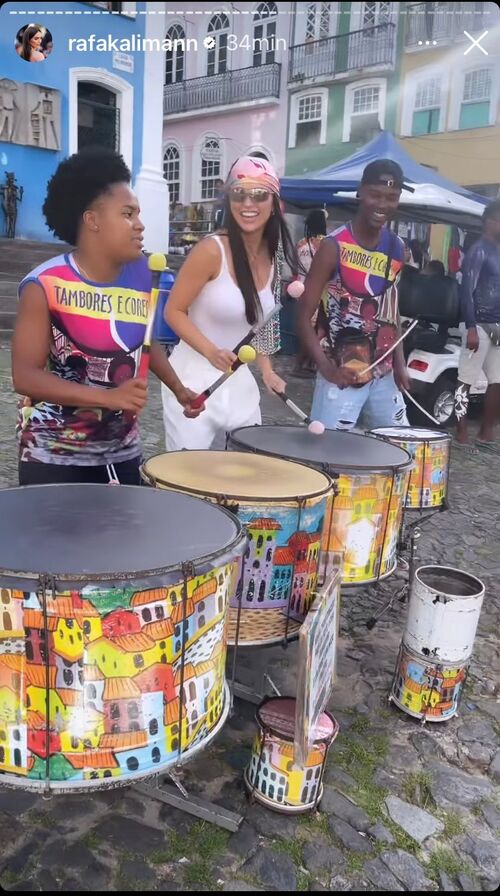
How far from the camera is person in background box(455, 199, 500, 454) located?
255 inches

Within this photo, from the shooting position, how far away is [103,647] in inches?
58.9

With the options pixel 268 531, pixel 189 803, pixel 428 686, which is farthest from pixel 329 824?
pixel 268 531

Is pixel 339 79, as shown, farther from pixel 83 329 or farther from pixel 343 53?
pixel 83 329

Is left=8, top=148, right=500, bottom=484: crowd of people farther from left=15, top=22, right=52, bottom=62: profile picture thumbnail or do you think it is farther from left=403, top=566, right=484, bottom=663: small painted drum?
left=15, top=22, right=52, bottom=62: profile picture thumbnail

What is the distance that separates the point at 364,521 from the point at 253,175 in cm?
132

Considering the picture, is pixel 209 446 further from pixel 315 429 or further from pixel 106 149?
pixel 106 149

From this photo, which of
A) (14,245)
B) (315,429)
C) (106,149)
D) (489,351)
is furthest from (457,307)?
(14,245)

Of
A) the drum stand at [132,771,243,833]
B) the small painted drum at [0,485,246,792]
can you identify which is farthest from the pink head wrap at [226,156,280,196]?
the drum stand at [132,771,243,833]

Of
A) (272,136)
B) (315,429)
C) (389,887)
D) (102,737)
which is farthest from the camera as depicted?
(272,136)

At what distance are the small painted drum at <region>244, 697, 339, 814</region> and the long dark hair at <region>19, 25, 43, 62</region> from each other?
13.6m

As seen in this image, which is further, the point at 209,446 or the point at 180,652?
the point at 209,446

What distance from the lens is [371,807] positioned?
219 centimetres

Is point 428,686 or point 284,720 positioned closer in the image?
point 284,720

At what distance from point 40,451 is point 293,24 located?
21.4m
